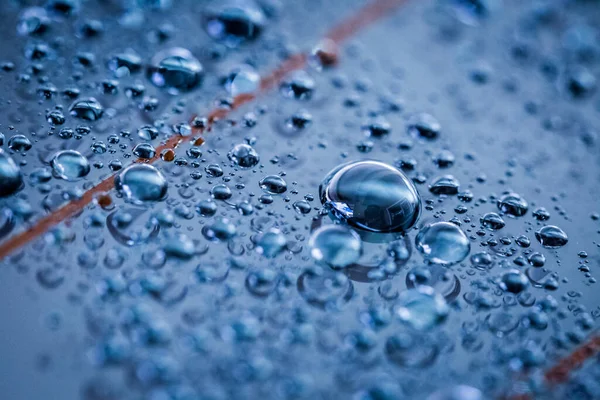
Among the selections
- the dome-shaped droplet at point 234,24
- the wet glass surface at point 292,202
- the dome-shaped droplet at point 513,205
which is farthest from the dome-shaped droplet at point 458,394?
the dome-shaped droplet at point 234,24

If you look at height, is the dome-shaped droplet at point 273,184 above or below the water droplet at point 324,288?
above

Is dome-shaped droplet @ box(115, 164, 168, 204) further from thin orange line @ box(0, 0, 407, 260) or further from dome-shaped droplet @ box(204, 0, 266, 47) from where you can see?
dome-shaped droplet @ box(204, 0, 266, 47)

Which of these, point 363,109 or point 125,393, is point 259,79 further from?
point 125,393

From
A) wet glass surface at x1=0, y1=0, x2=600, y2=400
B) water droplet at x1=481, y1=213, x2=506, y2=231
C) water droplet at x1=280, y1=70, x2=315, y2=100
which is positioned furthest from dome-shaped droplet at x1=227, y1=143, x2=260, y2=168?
water droplet at x1=481, y1=213, x2=506, y2=231

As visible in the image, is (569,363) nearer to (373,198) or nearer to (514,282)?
(514,282)

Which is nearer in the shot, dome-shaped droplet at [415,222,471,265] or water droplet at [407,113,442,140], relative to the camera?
dome-shaped droplet at [415,222,471,265]

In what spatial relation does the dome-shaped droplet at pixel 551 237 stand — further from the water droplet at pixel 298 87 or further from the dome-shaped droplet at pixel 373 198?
the water droplet at pixel 298 87

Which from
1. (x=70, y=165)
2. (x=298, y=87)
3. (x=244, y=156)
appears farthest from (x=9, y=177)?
(x=298, y=87)
